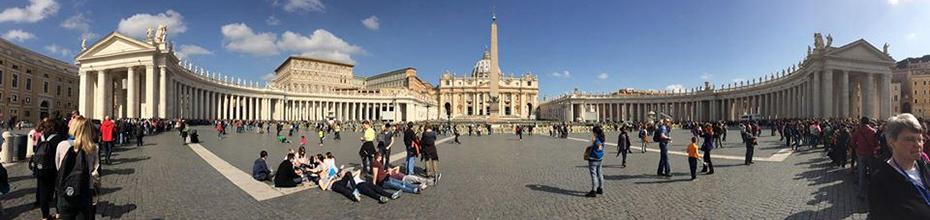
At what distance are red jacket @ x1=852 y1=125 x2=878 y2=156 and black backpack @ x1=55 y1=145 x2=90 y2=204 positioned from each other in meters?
11.4

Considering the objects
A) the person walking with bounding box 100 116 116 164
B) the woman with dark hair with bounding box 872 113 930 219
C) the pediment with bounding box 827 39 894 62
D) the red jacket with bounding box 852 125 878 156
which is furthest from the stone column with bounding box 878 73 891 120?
the person walking with bounding box 100 116 116 164

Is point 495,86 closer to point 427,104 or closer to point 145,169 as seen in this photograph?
point 145,169

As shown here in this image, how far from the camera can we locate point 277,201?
7.45m

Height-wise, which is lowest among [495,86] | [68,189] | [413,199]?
[413,199]

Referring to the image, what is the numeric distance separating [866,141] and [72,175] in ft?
38.8

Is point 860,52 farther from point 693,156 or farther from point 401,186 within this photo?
point 401,186

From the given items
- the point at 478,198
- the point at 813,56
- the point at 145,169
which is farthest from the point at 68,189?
the point at 813,56

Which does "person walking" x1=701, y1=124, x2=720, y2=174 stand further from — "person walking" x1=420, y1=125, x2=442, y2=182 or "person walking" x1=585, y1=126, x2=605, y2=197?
"person walking" x1=420, y1=125, x2=442, y2=182

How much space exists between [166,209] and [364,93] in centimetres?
8556

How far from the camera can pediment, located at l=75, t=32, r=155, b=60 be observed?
4153cm

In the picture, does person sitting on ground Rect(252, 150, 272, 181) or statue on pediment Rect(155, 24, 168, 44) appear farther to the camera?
statue on pediment Rect(155, 24, 168, 44)

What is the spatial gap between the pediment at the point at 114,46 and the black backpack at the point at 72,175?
1775 inches

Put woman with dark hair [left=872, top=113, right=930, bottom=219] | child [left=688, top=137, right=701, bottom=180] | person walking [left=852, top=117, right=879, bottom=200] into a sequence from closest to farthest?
woman with dark hair [left=872, top=113, right=930, bottom=219] → person walking [left=852, top=117, right=879, bottom=200] → child [left=688, top=137, right=701, bottom=180]

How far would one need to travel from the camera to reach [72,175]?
425 centimetres
